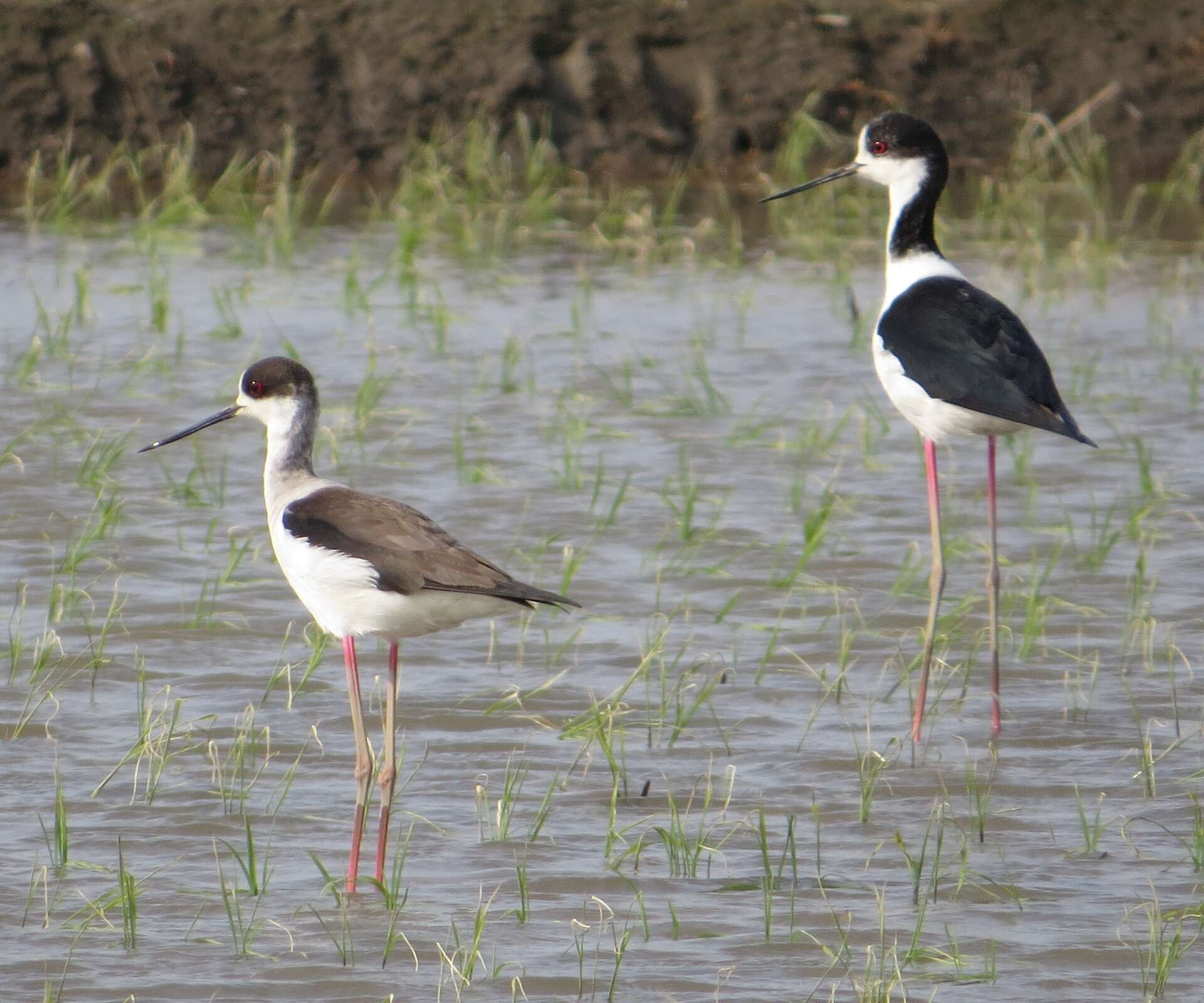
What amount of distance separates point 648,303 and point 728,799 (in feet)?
19.1

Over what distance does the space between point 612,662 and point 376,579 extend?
1.64 m

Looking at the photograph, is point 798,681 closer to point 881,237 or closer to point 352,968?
point 352,968

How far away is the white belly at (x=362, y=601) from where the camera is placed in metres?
4.64

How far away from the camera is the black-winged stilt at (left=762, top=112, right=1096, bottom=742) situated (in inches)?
228

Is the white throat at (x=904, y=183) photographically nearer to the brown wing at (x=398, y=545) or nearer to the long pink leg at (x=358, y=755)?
the brown wing at (x=398, y=545)

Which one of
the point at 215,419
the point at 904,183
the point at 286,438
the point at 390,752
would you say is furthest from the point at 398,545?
the point at 904,183

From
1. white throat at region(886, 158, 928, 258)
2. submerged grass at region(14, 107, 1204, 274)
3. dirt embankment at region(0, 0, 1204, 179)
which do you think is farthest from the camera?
dirt embankment at region(0, 0, 1204, 179)

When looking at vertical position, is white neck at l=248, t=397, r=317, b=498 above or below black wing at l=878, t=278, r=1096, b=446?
above

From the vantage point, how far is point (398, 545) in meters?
4.68

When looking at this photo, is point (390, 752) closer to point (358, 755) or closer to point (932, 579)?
point (358, 755)

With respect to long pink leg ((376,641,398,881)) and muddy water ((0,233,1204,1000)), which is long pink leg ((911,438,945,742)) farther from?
long pink leg ((376,641,398,881))

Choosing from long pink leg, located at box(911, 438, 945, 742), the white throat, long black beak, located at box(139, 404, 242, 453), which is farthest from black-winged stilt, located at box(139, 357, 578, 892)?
the white throat

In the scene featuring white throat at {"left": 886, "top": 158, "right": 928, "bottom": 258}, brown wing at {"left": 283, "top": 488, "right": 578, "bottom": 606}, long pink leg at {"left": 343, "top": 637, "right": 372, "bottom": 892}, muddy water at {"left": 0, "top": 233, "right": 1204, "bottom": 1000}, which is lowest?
muddy water at {"left": 0, "top": 233, "right": 1204, "bottom": 1000}

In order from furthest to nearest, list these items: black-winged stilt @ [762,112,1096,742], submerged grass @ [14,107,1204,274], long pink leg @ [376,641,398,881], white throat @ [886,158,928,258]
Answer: submerged grass @ [14,107,1204,274] < white throat @ [886,158,928,258] < black-winged stilt @ [762,112,1096,742] < long pink leg @ [376,641,398,881]
